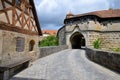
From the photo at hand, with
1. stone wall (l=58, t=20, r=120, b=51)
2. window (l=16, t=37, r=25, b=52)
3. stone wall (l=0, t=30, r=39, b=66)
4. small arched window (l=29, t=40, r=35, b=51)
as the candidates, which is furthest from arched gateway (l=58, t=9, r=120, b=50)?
stone wall (l=0, t=30, r=39, b=66)

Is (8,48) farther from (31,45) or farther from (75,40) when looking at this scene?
(75,40)

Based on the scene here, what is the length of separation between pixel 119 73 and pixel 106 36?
21.5m

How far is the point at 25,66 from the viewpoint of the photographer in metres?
9.27

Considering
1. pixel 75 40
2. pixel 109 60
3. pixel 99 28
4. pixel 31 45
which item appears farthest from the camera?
pixel 75 40

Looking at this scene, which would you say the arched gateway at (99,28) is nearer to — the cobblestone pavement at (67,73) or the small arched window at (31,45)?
the small arched window at (31,45)

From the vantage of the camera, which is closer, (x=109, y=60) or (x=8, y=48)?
(x=8, y=48)

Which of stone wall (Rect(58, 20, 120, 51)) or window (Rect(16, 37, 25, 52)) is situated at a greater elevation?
stone wall (Rect(58, 20, 120, 51))

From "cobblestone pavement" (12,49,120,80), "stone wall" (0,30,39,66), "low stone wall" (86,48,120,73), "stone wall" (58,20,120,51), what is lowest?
"cobblestone pavement" (12,49,120,80)

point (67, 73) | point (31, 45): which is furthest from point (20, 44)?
point (67, 73)

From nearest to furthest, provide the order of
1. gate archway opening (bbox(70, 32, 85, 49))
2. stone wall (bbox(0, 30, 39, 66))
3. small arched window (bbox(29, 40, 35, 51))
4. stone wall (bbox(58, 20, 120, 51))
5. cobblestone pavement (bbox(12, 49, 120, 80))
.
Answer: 1. cobblestone pavement (bbox(12, 49, 120, 80))
2. stone wall (bbox(0, 30, 39, 66))
3. small arched window (bbox(29, 40, 35, 51))
4. stone wall (bbox(58, 20, 120, 51))
5. gate archway opening (bbox(70, 32, 85, 49))

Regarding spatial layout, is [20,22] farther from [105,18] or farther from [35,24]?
[105,18]

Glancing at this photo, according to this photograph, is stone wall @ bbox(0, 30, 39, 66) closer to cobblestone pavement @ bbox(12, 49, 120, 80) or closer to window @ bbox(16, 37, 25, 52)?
window @ bbox(16, 37, 25, 52)

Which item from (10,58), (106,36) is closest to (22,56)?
(10,58)

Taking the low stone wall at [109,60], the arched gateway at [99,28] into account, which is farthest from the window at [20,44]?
the arched gateway at [99,28]
